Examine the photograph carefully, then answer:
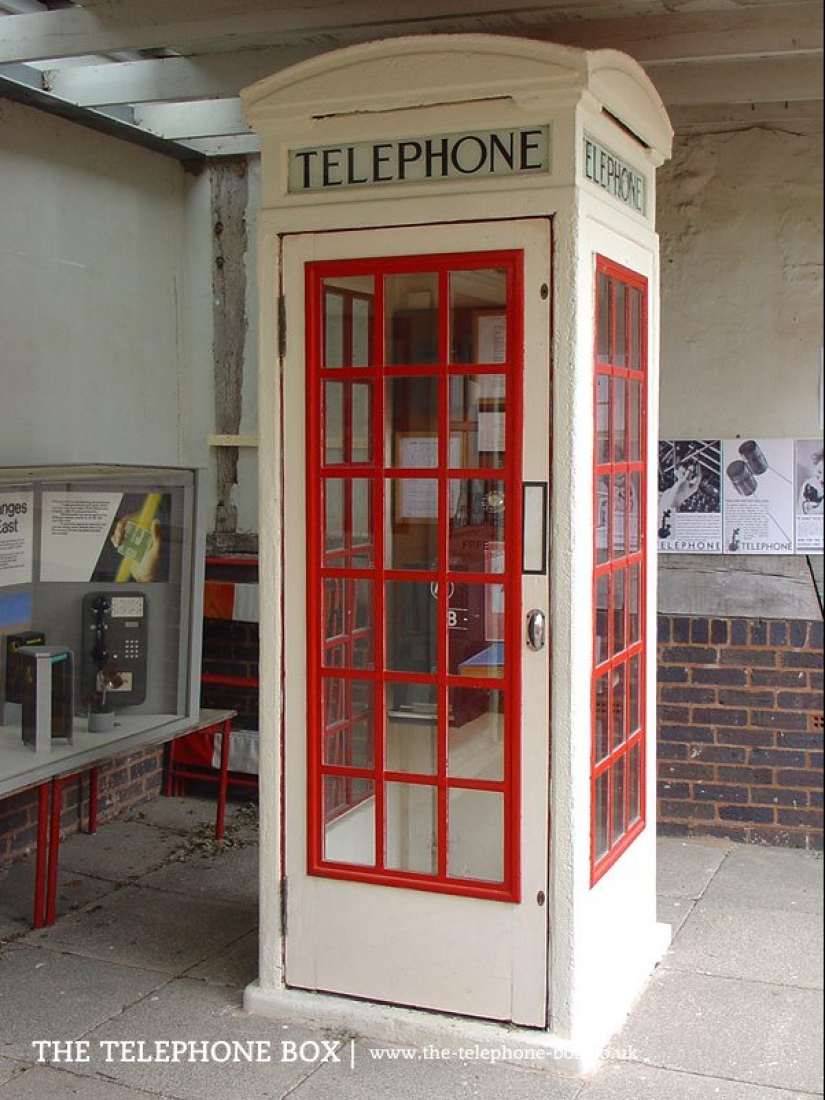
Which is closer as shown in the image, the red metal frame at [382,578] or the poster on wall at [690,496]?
the red metal frame at [382,578]

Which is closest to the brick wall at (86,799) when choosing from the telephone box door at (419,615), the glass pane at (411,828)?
the telephone box door at (419,615)

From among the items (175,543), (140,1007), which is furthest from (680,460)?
(140,1007)

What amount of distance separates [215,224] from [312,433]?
3386mm

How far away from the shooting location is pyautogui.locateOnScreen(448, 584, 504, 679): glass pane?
4090 millimetres

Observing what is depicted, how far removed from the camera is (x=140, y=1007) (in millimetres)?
4520

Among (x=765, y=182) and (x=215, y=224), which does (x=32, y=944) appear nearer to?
(x=215, y=224)

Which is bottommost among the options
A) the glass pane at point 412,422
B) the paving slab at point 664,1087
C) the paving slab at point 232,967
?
the paving slab at point 664,1087

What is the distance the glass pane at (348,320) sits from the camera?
4156 millimetres

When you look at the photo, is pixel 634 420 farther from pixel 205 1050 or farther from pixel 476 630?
pixel 205 1050

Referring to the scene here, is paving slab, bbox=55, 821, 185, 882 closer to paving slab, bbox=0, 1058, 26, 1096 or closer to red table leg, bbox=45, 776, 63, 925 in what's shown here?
red table leg, bbox=45, 776, 63, 925

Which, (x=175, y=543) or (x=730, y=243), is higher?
(x=730, y=243)

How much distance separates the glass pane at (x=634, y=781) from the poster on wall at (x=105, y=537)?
273 cm

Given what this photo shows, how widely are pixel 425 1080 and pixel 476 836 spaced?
2.46ft

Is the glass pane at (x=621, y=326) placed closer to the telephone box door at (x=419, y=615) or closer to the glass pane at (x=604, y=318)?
the glass pane at (x=604, y=318)
